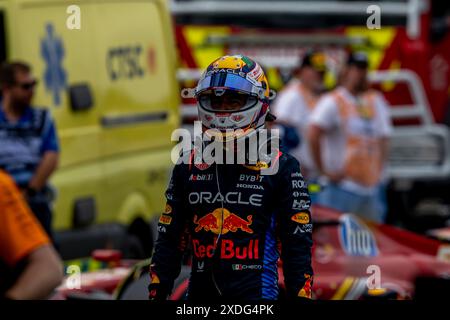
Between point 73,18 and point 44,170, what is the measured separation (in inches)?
45.2

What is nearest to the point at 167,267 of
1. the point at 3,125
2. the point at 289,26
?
the point at 3,125

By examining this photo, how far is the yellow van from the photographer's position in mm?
8969

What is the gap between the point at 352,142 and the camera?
10.1m

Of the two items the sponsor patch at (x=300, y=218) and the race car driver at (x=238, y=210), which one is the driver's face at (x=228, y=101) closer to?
the race car driver at (x=238, y=210)

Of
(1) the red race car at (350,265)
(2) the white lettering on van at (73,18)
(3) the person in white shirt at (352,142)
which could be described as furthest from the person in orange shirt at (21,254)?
(3) the person in white shirt at (352,142)

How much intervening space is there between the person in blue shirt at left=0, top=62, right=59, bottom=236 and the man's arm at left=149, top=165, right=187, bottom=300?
146 inches

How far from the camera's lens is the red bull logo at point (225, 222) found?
15.8 ft

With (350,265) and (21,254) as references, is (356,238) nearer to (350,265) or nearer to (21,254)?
(350,265)

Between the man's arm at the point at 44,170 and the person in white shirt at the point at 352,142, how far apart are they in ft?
7.29

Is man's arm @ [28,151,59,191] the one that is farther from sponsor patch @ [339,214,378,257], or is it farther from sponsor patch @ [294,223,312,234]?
sponsor patch @ [294,223,312,234]

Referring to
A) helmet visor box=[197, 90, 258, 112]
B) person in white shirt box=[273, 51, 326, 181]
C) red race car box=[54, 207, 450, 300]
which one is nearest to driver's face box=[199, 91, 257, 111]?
helmet visor box=[197, 90, 258, 112]

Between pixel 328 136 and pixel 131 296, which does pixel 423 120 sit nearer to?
pixel 328 136

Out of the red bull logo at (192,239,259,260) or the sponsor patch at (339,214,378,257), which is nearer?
the red bull logo at (192,239,259,260)
